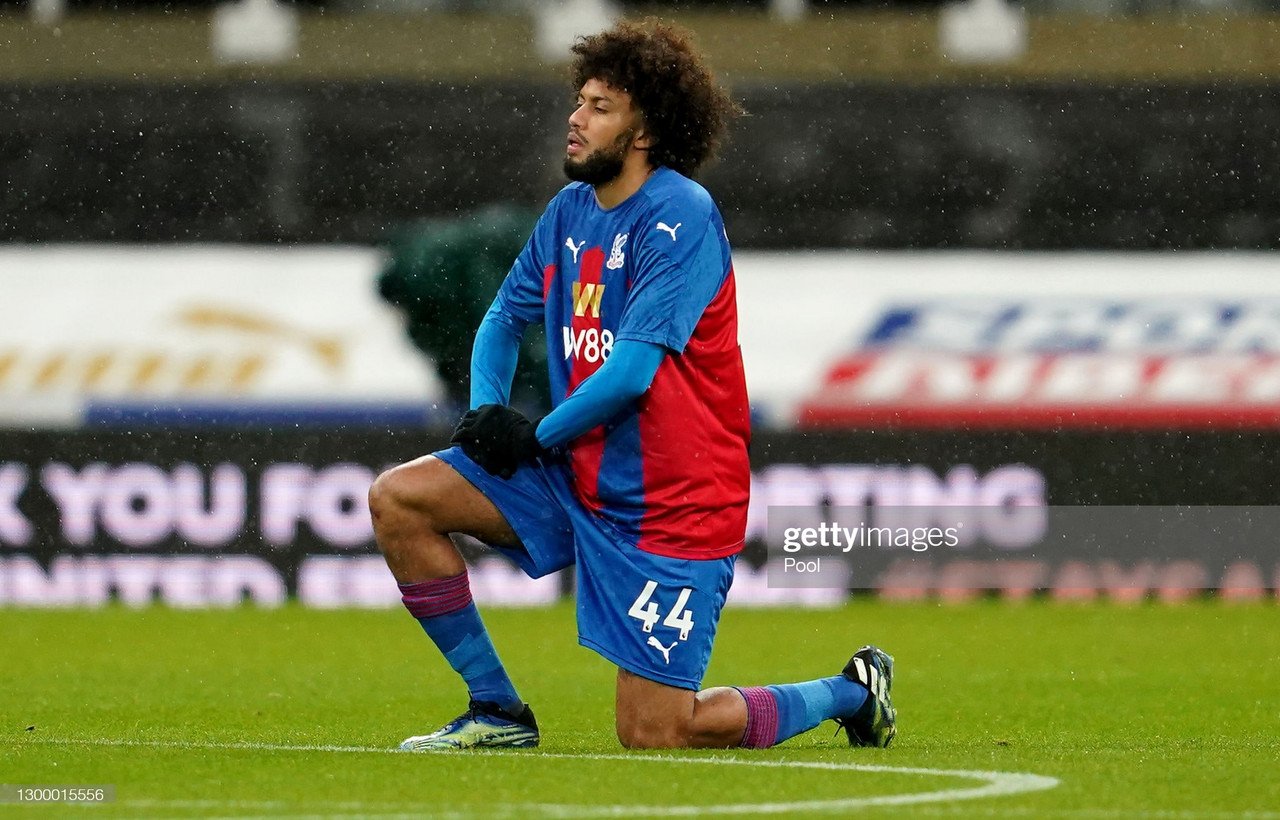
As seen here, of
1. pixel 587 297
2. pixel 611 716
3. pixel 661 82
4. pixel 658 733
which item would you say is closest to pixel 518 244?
pixel 611 716

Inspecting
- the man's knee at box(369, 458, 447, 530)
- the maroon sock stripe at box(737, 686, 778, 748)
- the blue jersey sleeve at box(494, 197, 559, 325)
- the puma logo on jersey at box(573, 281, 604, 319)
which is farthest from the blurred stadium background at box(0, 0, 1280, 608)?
the maroon sock stripe at box(737, 686, 778, 748)

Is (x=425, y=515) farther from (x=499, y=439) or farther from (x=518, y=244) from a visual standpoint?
(x=518, y=244)

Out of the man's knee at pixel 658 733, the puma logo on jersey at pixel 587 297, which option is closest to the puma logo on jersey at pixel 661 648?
the man's knee at pixel 658 733

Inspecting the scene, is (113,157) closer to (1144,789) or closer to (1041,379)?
(1041,379)

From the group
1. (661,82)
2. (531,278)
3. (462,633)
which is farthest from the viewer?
(531,278)

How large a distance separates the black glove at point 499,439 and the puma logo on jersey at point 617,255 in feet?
1.53

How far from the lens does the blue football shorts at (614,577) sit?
6.05m

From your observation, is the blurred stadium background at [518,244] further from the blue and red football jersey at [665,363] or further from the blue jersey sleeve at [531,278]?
the blue and red football jersey at [665,363]

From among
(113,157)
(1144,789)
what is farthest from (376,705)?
(113,157)

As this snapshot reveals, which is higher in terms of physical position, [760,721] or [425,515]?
[425,515]

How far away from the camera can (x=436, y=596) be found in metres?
6.20

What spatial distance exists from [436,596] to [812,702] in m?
1.03

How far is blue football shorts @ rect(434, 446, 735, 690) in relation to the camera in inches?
238

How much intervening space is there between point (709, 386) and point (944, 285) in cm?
1035
